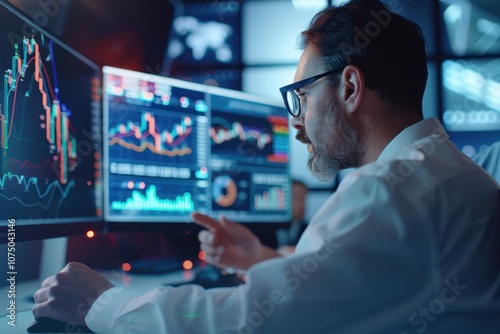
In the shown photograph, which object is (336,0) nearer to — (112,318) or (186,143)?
(186,143)

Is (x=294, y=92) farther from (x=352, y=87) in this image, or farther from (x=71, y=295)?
(x=71, y=295)

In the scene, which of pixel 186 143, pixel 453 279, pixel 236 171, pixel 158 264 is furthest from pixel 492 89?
pixel 453 279

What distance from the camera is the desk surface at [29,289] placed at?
907 millimetres

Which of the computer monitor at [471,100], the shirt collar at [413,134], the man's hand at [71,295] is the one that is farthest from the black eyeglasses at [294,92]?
the computer monitor at [471,100]

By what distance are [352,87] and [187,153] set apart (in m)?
0.63

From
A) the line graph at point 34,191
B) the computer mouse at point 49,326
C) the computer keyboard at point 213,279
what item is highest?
the line graph at point 34,191

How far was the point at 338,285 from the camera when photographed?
70 cm

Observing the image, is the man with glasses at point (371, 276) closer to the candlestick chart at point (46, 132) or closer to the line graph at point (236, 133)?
the candlestick chart at point (46, 132)

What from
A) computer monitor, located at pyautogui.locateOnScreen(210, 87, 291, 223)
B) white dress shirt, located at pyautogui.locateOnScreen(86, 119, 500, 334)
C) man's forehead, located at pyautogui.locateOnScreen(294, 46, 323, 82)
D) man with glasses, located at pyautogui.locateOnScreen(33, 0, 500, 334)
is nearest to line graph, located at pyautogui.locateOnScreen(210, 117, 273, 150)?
computer monitor, located at pyautogui.locateOnScreen(210, 87, 291, 223)

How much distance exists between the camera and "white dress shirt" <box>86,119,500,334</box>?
70 cm

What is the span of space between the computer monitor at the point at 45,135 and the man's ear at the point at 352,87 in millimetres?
578

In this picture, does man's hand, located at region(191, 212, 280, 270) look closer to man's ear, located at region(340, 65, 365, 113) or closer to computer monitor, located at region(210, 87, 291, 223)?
computer monitor, located at region(210, 87, 291, 223)

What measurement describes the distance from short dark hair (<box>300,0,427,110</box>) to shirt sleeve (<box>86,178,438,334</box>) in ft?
1.19

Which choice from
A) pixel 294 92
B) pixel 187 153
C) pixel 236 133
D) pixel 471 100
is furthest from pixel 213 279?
pixel 471 100
